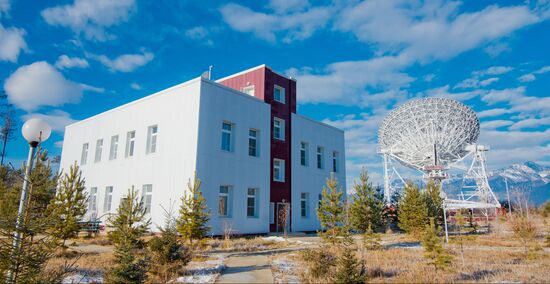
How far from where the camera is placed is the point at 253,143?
21531 millimetres

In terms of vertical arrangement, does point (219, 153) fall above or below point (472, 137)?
below

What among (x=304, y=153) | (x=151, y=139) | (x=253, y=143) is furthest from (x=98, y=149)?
(x=304, y=153)

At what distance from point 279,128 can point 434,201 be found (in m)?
11.4

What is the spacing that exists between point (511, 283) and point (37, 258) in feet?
29.7

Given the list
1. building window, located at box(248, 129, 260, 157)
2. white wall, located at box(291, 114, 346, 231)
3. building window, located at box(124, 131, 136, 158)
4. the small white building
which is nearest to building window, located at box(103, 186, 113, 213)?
the small white building

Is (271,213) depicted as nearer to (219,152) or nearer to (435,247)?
(219,152)

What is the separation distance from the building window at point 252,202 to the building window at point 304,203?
486 centimetres

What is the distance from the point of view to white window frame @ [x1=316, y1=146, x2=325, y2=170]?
26.8 meters

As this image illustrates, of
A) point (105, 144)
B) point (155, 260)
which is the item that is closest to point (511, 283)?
point (155, 260)

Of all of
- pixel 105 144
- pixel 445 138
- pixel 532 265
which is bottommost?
pixel 532 265

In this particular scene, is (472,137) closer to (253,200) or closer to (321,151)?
(321,151)

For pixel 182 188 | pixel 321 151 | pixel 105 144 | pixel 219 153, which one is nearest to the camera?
pixel 182 188

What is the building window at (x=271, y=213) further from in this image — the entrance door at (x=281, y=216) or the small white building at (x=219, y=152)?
the entrance door at (x=281, y=216)

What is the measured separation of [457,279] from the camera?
297 inches
